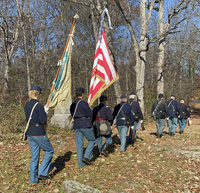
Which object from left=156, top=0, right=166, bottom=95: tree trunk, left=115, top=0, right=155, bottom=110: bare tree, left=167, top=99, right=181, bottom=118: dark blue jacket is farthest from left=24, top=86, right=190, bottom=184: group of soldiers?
left=156, top=0, right=166, bottom=95: tree trunk

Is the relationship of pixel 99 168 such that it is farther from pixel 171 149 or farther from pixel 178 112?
pixel 178 112

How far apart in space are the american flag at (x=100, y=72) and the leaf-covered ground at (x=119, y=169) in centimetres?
208

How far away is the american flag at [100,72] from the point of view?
7.11 metres

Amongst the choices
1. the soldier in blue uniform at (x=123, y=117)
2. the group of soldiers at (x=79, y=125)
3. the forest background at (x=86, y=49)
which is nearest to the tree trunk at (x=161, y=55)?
the forest background at (x=86, y=49)

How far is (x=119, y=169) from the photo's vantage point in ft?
22.1

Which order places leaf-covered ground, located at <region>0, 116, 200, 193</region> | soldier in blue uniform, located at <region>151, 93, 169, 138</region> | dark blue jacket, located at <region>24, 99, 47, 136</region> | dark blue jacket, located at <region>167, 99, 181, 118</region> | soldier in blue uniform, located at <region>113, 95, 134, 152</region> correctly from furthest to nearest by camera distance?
dark blue jacket, located at <region>167, 99, 181, 118</region>
soldier in blue uniform, located at <region>151, 93, 169, 138</region>
soldier in blue uniform, located at <region>113, 95, 134, 152</region>
leaf-covered ground, located at <region>0, 116, 200, 193</region>
dark blue jacket, located at <region>24, 99, 47, 136</region>

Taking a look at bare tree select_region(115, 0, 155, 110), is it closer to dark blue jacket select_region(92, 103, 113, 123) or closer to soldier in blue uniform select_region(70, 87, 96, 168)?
dark blue jacket select_region(92, 103, 113, 123)

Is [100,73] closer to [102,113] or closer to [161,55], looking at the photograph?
[102,113]

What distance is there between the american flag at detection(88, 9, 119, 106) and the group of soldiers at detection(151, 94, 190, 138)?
464cm

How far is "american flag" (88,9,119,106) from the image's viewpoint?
23.3ft

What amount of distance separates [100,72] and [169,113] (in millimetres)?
6315

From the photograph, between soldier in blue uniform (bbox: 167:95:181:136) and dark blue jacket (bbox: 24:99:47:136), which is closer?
dark blue jacket (bbox: 24:99:47:136)

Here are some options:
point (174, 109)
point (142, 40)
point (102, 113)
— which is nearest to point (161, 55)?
point (142, 40)

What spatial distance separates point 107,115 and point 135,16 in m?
27.6
